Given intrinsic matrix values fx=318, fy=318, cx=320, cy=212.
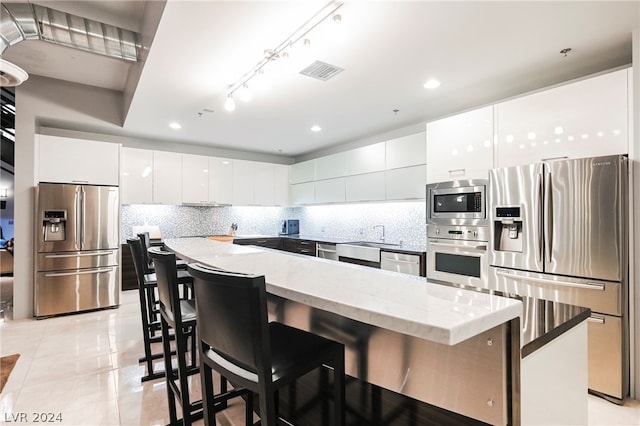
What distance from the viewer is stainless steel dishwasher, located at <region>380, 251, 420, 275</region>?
367 cm

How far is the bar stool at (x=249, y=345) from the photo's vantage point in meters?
0.93

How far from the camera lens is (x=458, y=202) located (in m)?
3.13

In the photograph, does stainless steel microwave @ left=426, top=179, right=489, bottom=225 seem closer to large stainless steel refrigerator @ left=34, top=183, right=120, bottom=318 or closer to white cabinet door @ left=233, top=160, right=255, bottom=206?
white cabinet door @ left=233, top=160, right=255, bottom=206

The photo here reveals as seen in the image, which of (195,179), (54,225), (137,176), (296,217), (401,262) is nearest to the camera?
(401,262)

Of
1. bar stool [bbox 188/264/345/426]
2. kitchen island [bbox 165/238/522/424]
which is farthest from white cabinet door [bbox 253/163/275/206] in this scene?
bar stool [bbox 188/264/345/426]

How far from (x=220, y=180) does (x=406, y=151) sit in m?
3.37

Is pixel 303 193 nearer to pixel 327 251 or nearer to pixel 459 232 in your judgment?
pixel 327 251

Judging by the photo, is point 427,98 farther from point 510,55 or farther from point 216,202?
point 216,202

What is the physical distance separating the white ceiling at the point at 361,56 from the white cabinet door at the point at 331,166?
106cm

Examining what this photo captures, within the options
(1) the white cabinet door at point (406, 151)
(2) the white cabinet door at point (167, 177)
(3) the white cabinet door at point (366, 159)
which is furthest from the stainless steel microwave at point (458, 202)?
(2) the white cabinet door at point (167, 177)

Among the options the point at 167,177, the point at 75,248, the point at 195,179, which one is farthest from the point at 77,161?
the point at 195,179

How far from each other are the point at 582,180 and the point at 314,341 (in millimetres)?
2354

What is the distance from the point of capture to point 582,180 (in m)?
2.32

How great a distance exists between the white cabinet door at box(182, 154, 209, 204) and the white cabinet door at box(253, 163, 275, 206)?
916 mm
